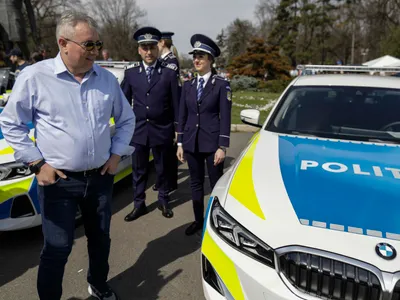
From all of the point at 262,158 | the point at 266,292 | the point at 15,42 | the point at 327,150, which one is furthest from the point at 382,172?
the point at 15,42

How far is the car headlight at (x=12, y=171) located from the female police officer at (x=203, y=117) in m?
1.38

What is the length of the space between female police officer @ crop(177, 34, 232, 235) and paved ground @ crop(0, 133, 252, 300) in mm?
483

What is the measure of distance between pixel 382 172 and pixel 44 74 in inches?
78.1

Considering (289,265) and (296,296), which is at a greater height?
(289,265)

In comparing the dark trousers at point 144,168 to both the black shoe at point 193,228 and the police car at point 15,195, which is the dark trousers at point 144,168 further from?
the police car at point 15,195

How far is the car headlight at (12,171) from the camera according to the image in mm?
2856

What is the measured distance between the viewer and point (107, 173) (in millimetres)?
2090

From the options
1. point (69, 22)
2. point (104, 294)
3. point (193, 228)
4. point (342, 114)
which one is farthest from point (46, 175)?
point (342, 114)

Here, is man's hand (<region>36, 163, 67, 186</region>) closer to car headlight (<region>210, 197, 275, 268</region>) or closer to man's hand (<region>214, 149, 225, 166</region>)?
car headlight (<region>210, 197, 275, 268</region>)

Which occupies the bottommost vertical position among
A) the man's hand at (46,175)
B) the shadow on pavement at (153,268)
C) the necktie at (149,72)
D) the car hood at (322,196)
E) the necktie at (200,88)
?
the shadow on pavement at (153,268)

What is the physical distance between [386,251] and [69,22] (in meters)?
1.86

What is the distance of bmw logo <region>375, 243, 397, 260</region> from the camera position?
1468mm

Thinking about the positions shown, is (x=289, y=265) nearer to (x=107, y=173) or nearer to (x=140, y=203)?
(x=107, y=173)

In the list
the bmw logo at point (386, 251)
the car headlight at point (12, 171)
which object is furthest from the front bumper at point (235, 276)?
the car headlight at point (12, 171)
